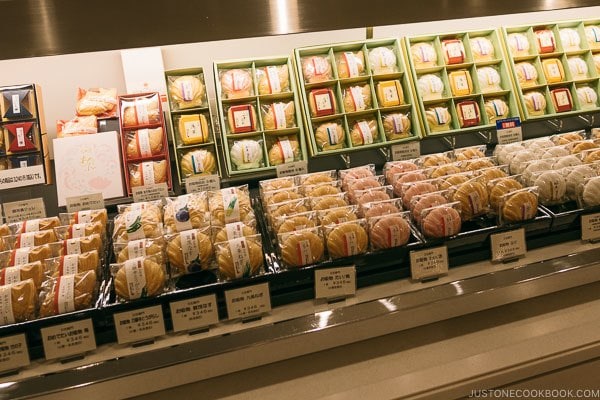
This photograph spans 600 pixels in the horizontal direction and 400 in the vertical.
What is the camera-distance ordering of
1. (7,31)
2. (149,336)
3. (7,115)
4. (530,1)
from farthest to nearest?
(7,115) < (149,336) < (530,1) < (7,31)

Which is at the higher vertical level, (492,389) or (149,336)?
(149,336)

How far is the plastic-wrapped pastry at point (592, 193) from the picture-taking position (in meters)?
1.51

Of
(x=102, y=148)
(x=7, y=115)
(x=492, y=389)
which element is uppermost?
(x=7, y=115)

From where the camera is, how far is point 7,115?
6.24ft

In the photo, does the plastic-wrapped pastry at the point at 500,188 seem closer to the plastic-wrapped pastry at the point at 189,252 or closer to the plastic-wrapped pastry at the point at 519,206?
the plastic-wrapped pastry at the point at 519,206

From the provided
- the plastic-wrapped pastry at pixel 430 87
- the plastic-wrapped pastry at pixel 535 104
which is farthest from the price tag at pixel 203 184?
the plastic-wrapped pastry at pixel 535 104

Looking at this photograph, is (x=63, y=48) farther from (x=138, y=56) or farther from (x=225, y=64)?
(x=138, y=56)

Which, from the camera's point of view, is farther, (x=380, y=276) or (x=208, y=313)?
(x=380, y=276)

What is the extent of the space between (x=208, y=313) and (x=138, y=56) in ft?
4.88

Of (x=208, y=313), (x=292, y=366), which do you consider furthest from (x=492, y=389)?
(x=208, y=313)

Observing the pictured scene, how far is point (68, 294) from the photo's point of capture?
3.93 feet

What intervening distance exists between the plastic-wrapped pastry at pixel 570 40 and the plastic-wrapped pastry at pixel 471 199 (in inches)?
50.0

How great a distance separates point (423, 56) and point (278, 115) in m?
0.73

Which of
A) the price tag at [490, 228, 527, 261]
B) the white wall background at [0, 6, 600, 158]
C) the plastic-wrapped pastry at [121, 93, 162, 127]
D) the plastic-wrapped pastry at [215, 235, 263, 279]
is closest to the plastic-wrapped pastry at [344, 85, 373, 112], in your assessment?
the white wall background at [0, 6, 600, 158]
